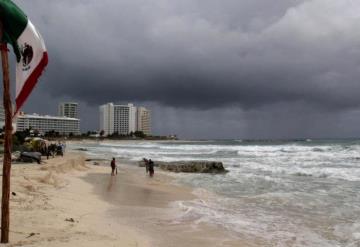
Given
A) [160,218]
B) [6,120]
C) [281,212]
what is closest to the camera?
[6,120]

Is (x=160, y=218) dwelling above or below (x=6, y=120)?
below

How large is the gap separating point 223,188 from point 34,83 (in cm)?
1602

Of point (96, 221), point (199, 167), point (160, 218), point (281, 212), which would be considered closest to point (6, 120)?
point (96, 221)

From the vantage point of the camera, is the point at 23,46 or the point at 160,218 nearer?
the point at 23,46

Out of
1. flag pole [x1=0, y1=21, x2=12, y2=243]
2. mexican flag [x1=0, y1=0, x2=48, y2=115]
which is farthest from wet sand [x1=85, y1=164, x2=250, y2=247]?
mexican flag [x1=0, y1=0, x2=48, y2=115]

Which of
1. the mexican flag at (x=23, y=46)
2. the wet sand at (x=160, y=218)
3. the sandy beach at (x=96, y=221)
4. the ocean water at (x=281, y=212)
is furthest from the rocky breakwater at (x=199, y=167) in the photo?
Result: the mexican flag at (x=23, y=46)

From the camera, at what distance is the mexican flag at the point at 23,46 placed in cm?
643

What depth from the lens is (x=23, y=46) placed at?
6582 millimetres

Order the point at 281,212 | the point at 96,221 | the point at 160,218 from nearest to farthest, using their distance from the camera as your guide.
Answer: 1. the point at 96,221
2. the point at 160,218
3. the point at 281,212

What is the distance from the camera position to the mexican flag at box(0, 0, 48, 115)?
643 cm

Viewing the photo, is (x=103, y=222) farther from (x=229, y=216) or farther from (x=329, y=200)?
(x=329, y=200)

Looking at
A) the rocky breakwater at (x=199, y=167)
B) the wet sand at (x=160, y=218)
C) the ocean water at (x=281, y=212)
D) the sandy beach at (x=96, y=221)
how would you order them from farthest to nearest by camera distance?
1. the rocky breakwater at (x=199, y=167)
2. the ocean water at (x=281, y=212)
3. the wet sand at (x=160, y=218)
4. the sandy beach at (x=96, y=221)

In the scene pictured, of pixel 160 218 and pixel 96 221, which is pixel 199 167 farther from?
pixel 96 221

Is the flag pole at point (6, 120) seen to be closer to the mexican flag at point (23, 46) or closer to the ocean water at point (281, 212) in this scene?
the mexican flag at point (23, 46)
